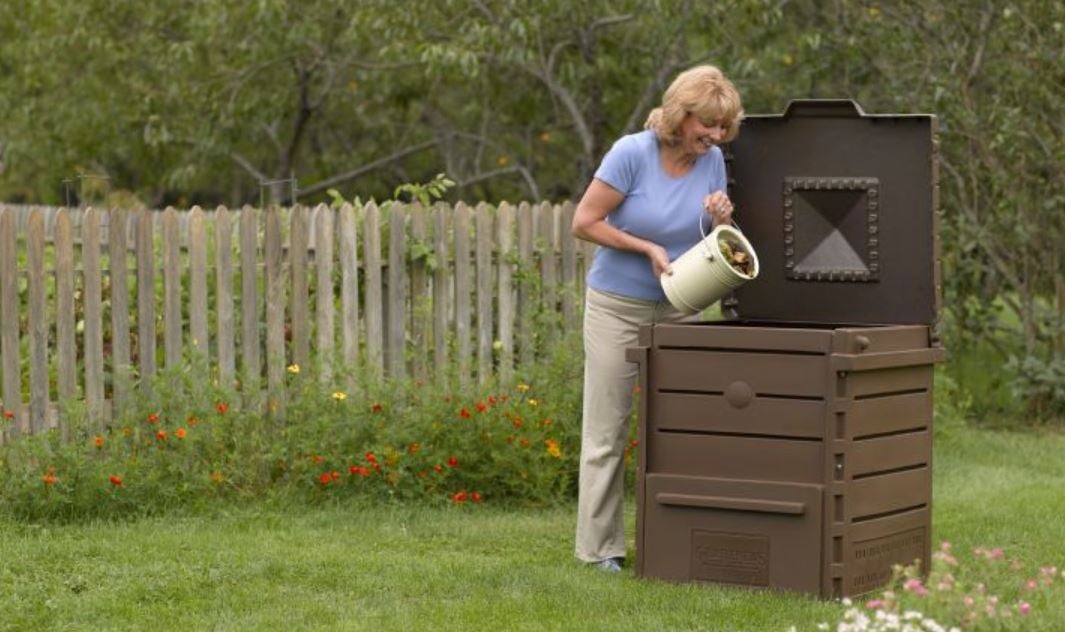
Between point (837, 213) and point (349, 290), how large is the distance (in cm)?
302

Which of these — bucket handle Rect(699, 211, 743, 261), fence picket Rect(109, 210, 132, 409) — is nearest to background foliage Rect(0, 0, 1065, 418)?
fence picket Rect(109, 210, 132, 409)

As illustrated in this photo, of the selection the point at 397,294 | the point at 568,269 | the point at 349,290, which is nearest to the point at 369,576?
the point at 349,290

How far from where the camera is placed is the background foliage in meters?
11.9

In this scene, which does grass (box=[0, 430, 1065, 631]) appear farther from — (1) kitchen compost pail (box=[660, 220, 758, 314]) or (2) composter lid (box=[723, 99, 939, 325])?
(2) composter lid (box=[723, 99, 939, 325])

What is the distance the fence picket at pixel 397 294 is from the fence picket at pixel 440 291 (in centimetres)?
19

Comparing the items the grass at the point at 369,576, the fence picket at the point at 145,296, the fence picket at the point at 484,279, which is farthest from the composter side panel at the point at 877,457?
the fence picket at the point at 145,296

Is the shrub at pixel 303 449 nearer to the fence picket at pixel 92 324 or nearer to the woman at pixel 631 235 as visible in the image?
the fence picket at pixel 92 324

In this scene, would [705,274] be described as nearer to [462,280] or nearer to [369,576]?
[369,576]

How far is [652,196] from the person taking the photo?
658cm

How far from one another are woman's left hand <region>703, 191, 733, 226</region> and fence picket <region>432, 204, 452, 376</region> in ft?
9.84

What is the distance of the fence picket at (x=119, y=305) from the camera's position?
8180 mm

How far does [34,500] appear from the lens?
7.47 metres

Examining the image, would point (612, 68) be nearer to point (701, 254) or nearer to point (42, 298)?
point (42, 298)

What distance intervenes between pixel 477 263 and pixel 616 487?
2.96 metres
